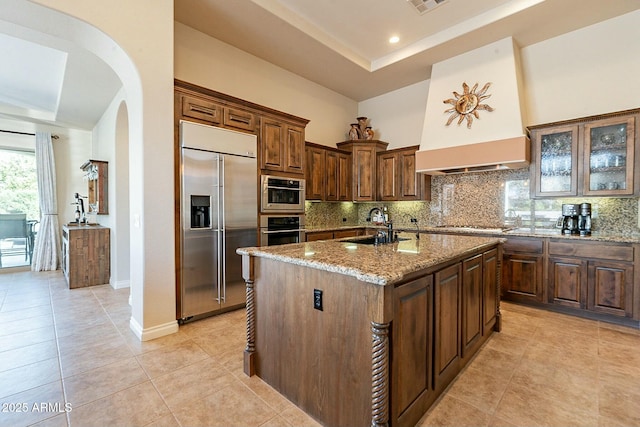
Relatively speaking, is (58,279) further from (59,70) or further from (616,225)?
(616,225)

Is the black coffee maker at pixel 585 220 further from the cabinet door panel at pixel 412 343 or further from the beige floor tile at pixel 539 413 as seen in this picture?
the cabinet door panel at pixel 412 343

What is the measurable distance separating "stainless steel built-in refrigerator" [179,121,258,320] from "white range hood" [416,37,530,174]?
2790mm

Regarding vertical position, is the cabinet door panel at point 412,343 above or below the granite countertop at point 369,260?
below

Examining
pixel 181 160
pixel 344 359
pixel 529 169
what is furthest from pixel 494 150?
pixel 181 160

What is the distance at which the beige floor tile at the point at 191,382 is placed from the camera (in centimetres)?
191

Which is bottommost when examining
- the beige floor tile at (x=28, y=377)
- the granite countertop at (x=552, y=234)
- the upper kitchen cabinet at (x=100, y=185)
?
the beige floor tile at (x=28, y=377)

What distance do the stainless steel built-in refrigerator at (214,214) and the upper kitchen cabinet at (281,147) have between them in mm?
212

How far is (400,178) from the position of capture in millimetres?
5199

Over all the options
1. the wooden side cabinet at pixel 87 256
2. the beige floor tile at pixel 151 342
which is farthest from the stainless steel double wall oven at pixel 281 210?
the wooden side cabinet at pixel 87 256

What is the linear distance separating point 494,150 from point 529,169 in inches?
26.7

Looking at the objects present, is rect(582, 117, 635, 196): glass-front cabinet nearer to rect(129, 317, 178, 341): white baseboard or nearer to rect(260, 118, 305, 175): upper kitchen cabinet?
rect(260, 118, 305, 175): upper kitchen cabinet

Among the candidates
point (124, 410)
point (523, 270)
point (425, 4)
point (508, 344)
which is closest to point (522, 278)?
point (523, 270)

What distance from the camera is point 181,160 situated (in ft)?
9.99

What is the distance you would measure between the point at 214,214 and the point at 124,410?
6.39 ft
